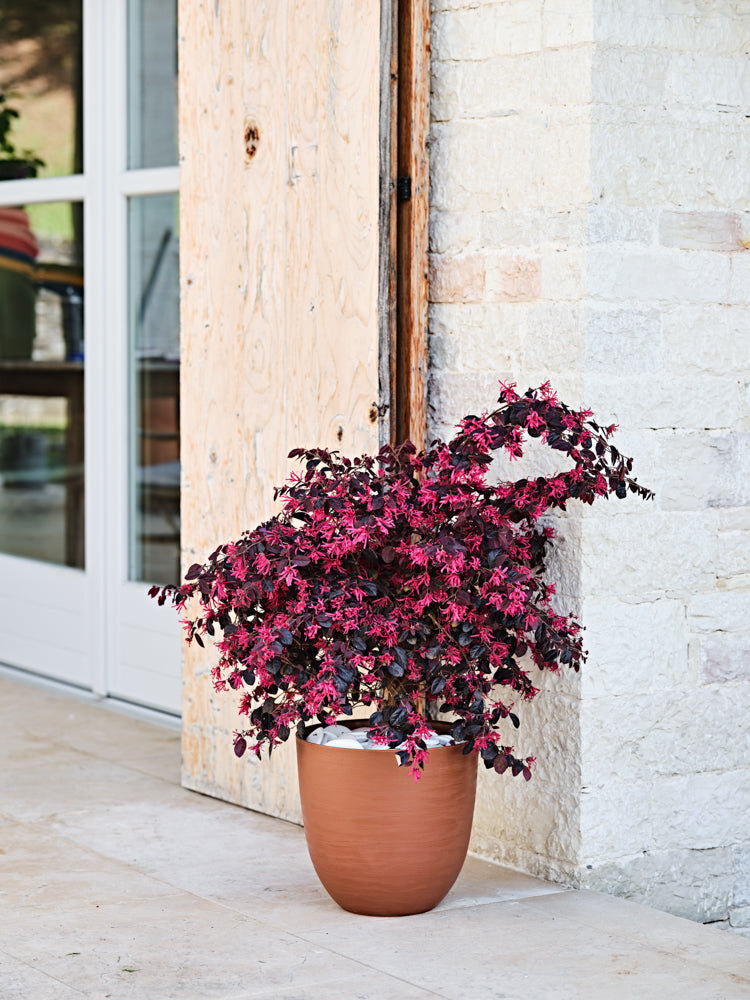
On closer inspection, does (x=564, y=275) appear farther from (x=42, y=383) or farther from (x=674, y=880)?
(x=42, y=383)

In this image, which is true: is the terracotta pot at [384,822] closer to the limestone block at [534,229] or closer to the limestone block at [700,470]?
the limestone block at [700,470]

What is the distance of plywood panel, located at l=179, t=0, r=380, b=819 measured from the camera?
335 cm

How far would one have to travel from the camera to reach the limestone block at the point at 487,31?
10.2 feet

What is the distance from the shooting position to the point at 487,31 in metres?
3.20

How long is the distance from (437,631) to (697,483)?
711 millimetres

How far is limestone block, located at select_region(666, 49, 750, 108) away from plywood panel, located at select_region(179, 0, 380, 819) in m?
0.61

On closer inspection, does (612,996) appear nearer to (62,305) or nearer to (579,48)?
(579,48)

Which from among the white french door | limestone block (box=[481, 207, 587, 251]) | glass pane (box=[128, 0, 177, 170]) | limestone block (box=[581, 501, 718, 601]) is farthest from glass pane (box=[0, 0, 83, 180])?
limestone block (box=[581, 501, 718, 601])

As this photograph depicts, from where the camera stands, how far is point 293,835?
3.49 m

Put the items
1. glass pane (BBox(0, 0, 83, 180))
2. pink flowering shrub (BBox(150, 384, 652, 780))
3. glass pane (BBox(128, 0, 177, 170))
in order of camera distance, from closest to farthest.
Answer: pink flowering shrub (BBox(150, 384, 652, 780)) → glass pane (BBox(128, 0, 177, 170)) → glass pane (BBox(0, 0, 83, 180))

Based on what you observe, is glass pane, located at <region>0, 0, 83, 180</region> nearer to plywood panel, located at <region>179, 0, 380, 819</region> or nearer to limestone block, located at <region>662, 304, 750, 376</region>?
plywood panel, located at <region>179, 0, 380, 819</region>

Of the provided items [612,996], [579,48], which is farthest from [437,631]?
[579,48]

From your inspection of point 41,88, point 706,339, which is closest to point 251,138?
point 706,339

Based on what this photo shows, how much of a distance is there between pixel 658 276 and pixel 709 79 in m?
0.43
